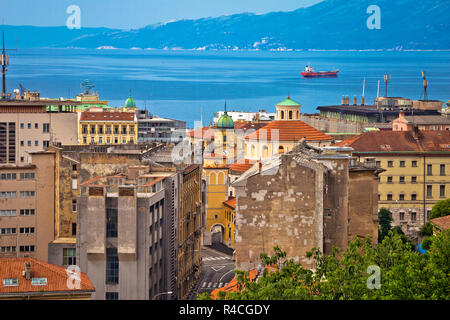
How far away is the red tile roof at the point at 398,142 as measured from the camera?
357ft

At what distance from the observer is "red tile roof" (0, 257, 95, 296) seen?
52.4m

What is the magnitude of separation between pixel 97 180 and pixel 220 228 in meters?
39.4

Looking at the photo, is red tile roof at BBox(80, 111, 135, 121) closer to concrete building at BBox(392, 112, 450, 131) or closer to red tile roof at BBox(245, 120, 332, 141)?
concrete building at BBox(392, 112, 450, 131)

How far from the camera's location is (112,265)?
61250 millimetres

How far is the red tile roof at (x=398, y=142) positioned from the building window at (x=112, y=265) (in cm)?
4981

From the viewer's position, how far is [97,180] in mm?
64938

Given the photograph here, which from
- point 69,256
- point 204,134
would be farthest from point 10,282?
point 204,134

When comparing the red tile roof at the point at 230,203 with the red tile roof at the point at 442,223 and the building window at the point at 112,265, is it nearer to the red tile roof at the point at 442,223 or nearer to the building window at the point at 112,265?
the red tile roof at the point at 442,223

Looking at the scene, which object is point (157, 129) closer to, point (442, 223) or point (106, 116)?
point (106, 116)

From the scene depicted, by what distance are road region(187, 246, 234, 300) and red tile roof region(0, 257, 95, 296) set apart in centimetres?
1873

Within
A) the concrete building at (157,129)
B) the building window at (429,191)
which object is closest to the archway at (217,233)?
the building window at (429,191)
